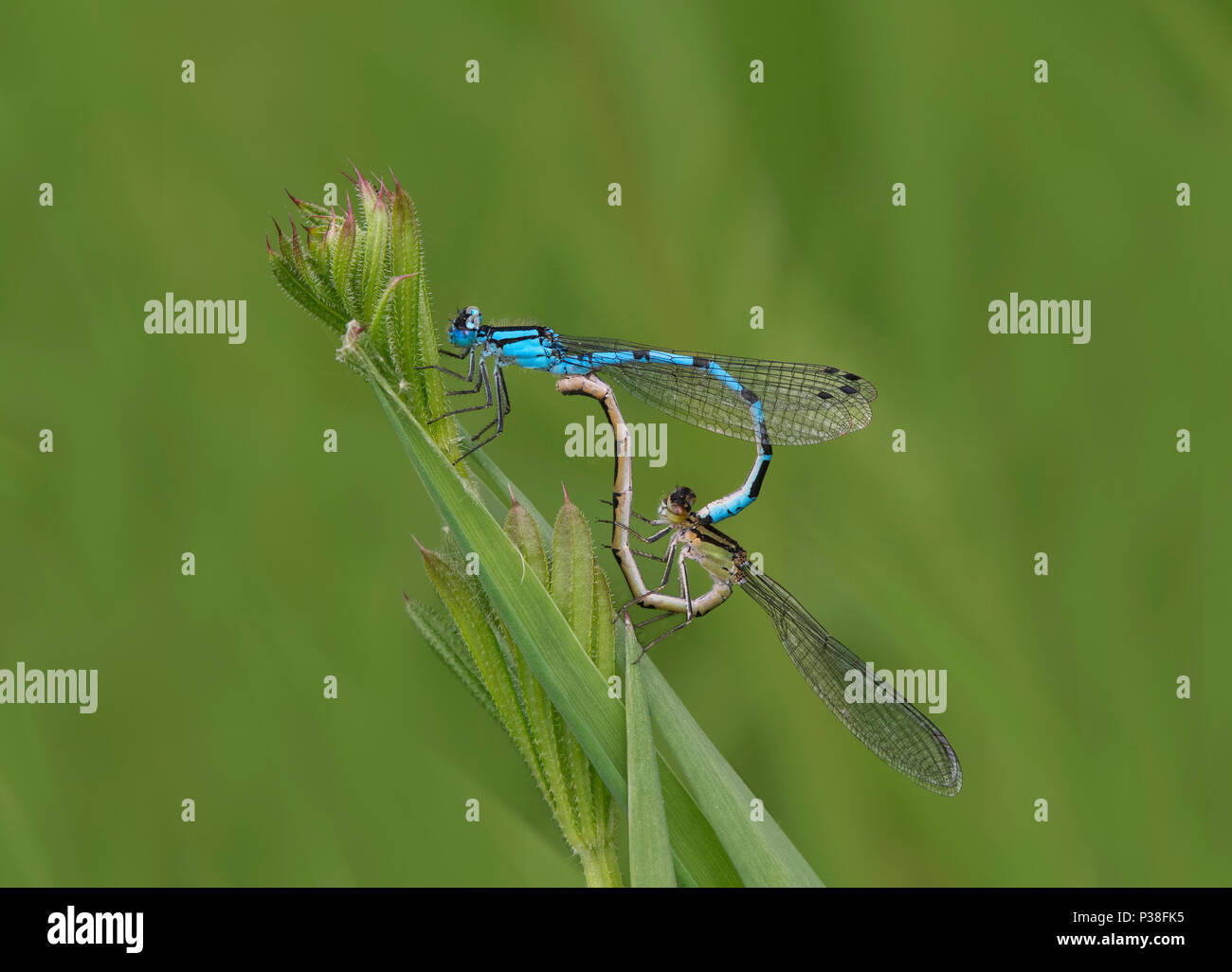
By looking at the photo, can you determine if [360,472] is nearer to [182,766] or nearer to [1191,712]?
[182,766]

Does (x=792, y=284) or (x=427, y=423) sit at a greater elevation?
(x=792, y=284)

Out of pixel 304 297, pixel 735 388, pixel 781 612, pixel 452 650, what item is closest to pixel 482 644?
pixel 452 650

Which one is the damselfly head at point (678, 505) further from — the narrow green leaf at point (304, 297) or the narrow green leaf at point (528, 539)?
the narrow green leaf at point (304, 297)

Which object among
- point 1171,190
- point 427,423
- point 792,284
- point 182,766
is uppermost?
point 1171,190

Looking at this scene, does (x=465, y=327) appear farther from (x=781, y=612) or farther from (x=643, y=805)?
(x=643, y=805)

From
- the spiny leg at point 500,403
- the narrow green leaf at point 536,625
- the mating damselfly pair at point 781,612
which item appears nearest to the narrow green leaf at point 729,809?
the narrow green leaf at point 536,625
